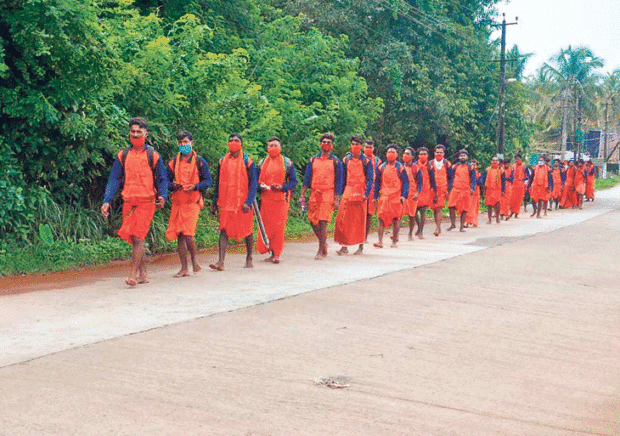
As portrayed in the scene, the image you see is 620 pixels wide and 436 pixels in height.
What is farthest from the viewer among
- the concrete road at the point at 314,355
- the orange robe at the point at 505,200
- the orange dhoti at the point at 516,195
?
A: the orange dhoti at the point at 516,195

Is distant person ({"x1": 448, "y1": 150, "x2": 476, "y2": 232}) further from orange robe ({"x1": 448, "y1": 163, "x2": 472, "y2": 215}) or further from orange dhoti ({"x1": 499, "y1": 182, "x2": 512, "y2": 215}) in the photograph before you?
orange dhoti ({"x1": 499, "y1": 182, "x2": 512, "y2": 215})

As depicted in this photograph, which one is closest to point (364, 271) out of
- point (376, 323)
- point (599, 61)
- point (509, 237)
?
point (376, 323)

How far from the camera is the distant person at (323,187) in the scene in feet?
44.2

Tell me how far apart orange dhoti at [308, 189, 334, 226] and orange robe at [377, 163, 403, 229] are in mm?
2784

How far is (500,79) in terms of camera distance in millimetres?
33531

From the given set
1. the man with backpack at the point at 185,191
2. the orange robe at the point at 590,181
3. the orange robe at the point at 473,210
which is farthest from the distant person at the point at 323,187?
the orange robe at the point at 590,181

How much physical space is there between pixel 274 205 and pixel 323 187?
1094 mm

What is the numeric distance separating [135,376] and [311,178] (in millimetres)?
8260

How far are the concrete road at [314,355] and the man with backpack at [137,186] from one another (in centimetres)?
60

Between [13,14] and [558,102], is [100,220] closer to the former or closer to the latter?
[13,14]

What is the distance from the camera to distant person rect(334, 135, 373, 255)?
14.2 metres

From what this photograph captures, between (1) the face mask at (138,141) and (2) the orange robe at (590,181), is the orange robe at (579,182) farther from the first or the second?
(1) the face mask at (138,141)

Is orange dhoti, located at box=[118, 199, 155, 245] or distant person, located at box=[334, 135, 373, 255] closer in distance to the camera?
orange dhoti, located at box=[118, 199, 155, 245]

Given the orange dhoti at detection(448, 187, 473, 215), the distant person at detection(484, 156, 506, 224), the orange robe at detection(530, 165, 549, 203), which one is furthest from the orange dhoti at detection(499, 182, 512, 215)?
the orange dhoti at detection(448, 187, 473, 215)
